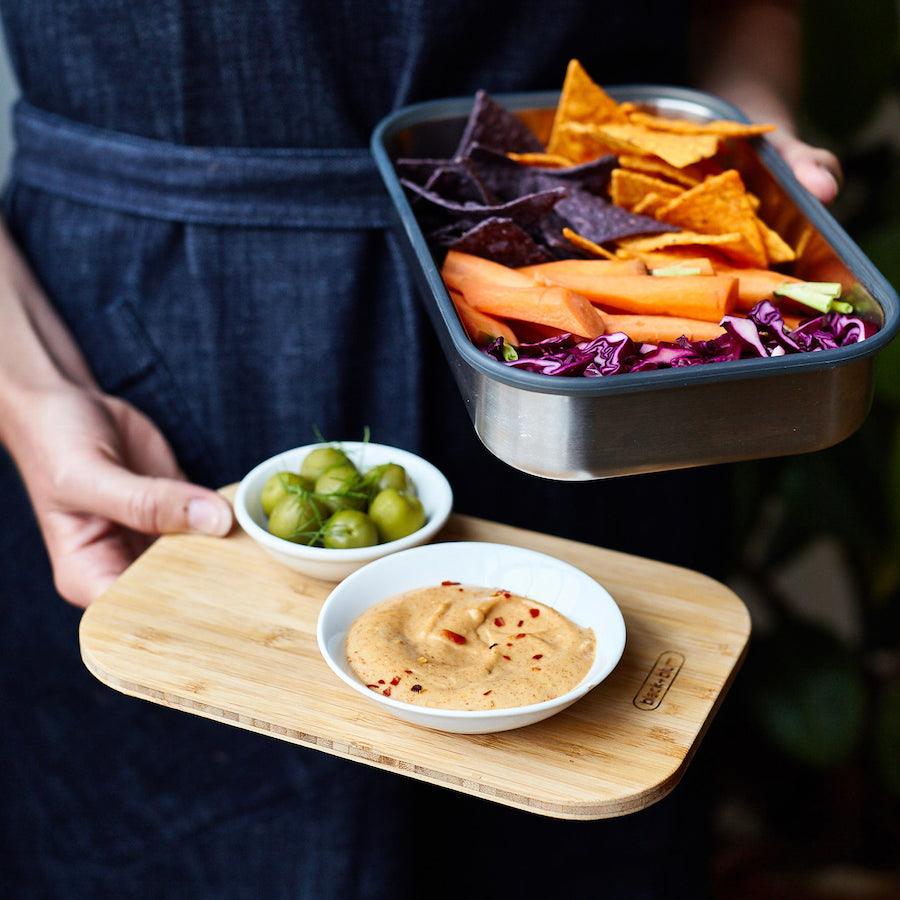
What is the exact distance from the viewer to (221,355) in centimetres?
115

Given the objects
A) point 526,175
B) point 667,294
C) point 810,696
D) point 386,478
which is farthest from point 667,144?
point 810,696

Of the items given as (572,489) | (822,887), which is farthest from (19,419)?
(822,887)

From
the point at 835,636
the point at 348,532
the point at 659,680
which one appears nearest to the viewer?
the point at 659,680

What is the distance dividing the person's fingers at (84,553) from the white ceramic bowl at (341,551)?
0.15m

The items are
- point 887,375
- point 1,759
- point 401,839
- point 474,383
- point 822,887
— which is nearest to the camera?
point 474,383

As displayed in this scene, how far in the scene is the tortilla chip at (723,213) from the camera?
0.96m

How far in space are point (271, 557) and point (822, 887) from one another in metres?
1.43

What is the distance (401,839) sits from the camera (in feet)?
3.91

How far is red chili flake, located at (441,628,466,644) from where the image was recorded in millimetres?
802

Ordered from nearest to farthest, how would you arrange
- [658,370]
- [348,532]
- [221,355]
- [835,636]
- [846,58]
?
[658,370]
[348,532]
[221,355]
[846,58]
[835,636]

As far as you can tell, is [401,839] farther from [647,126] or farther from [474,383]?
[647,126]

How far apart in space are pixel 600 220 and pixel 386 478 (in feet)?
0.94

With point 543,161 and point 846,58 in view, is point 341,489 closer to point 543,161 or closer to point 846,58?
point 543,161

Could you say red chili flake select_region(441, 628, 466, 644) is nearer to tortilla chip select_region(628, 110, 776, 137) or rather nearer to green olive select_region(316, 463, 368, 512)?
green olive select_region(316, 463, 368, 512)
